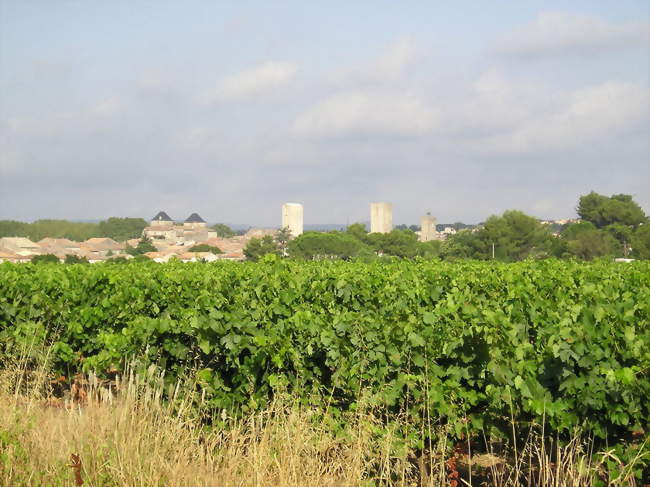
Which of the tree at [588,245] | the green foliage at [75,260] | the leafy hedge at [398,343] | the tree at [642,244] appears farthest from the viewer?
the tree at [588,245]

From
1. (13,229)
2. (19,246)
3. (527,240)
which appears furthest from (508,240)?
(13,229)

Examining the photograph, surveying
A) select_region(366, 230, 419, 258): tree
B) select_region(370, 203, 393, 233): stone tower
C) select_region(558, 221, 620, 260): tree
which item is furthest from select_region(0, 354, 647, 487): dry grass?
select_region(370, 203, 393, 233): stone tower

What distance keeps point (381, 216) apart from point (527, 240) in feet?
244

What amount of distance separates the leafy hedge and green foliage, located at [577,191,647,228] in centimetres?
10351

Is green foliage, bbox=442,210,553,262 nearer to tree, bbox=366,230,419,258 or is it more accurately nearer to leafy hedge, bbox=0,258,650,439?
tree, bbox=366,230,419,258

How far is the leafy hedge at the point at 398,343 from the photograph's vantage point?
3881 millimetres

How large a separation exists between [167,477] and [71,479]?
61cm

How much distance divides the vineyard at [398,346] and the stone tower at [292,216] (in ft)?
473

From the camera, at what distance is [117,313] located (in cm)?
758

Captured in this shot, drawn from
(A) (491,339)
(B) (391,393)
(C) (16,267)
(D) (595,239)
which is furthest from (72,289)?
(D) (595,239)

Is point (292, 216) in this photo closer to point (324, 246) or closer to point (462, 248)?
point (324, 246)

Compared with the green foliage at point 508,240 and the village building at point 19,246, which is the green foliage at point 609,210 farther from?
the village building at point 19,246

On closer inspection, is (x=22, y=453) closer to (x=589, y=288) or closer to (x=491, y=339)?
(x=491, y=339)

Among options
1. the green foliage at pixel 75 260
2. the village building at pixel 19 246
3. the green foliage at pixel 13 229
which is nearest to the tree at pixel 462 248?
the green foliage at pixel 75 260
